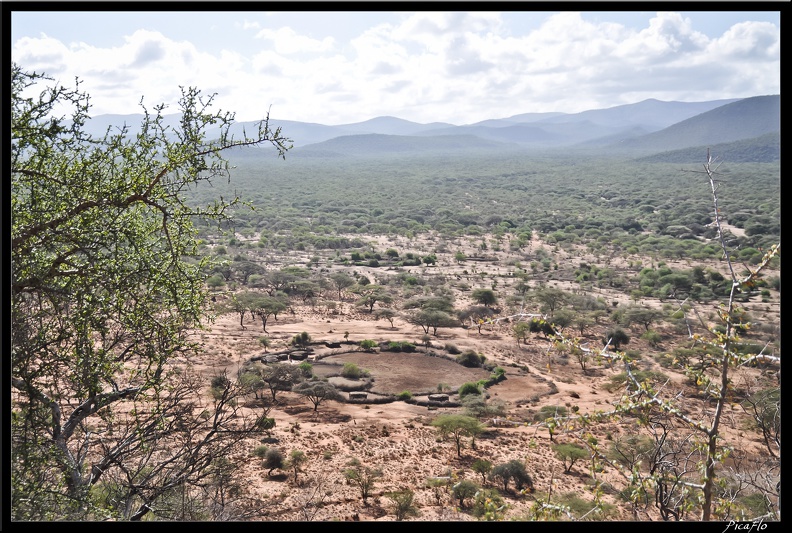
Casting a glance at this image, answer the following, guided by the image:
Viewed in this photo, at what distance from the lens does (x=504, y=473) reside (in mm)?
12719

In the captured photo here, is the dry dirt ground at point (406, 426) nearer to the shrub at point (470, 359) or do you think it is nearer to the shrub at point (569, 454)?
the shrub at point (569, 454)

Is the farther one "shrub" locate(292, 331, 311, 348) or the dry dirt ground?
"shrub" locate(292, 331, 311, 348)

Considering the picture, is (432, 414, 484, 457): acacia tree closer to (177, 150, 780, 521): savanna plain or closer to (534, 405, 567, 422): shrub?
(177, 150, 780, 521): savanna plain

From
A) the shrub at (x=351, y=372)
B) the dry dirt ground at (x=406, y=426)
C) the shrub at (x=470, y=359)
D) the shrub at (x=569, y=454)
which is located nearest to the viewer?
the dry dirt ground at (x=406, y=426)

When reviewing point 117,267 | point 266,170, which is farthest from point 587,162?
point 117,267

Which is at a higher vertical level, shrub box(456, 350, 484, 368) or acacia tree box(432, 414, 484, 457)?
acacia tree box(432, 414, 484, 457)

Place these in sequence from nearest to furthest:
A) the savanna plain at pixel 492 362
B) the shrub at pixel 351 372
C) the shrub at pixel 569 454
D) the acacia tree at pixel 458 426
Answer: the savanna plain at pixel 492 362
the shrub at pixel 569 454
the acacia tree at pixel 458 426
the shrub at pixel 351 372

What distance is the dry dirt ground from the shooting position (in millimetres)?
11539

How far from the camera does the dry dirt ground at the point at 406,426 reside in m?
11.5

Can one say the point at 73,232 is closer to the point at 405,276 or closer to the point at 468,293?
the point at 468,293

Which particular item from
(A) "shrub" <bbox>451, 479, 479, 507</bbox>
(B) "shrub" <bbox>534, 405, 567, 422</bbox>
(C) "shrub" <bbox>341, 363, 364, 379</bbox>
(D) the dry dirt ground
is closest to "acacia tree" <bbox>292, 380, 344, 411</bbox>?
(D) the dry dirt ground

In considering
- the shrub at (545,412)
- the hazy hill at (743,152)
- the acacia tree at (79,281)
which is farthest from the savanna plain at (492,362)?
the hazy hill at (743,152)

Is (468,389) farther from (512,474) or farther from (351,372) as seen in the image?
(512,474)
